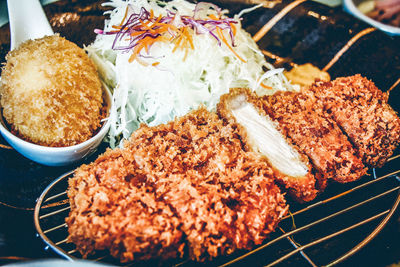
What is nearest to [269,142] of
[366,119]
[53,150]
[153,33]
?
[366,119]

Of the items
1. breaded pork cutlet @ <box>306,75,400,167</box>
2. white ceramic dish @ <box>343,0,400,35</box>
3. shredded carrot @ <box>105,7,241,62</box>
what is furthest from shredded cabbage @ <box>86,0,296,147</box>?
white ceramic dish @ <box>343,0,400,35</box>

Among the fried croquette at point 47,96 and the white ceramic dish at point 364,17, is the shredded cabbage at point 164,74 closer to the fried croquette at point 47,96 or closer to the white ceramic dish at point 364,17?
the fried croquette at point 47,96

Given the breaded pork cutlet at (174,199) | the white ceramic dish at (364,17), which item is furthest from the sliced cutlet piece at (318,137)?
the white ceramic dish at (364,17)

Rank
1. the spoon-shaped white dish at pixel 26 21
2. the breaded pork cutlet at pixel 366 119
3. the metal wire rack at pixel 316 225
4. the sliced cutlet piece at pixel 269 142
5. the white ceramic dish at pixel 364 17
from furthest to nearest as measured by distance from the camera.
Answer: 1. the white ceramic dish at pixel 364 17
2. the spoon-shaped white dish at pixel 26 21
3. the breaded pork cutlet at pixel 366 119
4. the sliced cutlet piece at pixel 269 142
5. the metal wire rack at pixel 316 225

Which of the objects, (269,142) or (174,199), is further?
(269,142)

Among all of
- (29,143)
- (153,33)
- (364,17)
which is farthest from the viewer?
(364,17)

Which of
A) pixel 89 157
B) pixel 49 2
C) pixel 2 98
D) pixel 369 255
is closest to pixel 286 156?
pixel 369 255

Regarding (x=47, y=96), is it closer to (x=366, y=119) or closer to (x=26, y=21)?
(x=26, y=21)

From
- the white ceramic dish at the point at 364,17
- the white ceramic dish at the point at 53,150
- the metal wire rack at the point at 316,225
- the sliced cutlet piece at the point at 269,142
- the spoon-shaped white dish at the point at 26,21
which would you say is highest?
the white ceramic dish at the point at 364,17
